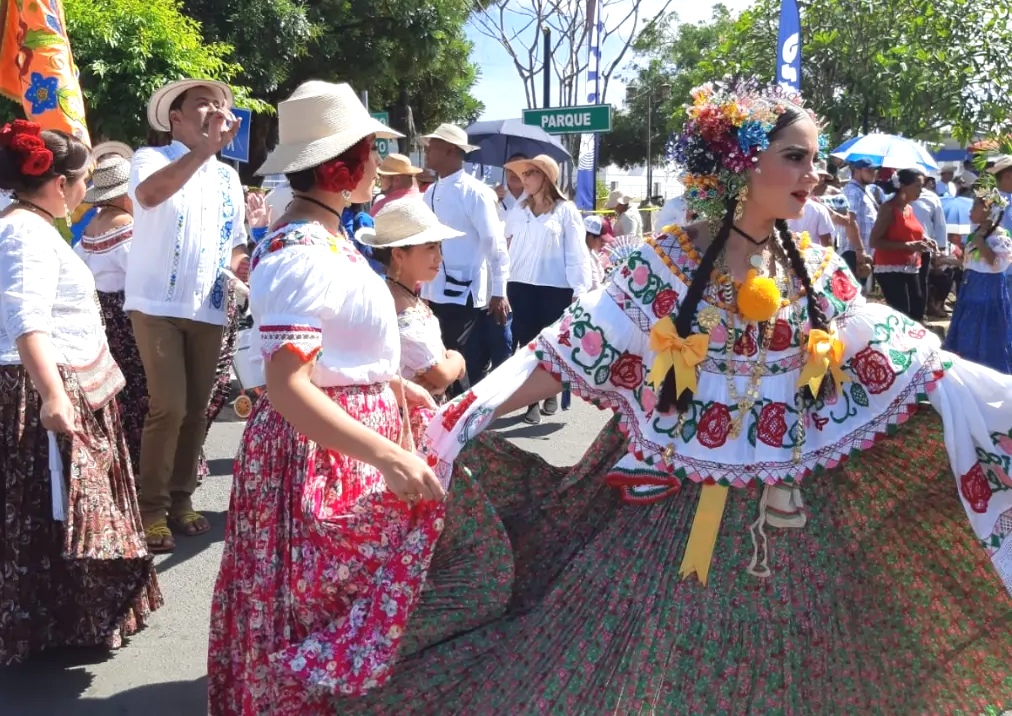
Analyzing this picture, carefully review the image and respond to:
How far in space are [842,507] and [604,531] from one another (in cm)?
68

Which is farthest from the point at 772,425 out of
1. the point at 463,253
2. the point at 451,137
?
the point at 451,137

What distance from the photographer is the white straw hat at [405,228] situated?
4000 mm

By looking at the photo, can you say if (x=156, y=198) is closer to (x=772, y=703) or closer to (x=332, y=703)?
(x=332, y=703)

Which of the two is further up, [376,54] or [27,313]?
[376,54]

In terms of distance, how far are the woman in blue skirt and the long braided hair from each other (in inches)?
245

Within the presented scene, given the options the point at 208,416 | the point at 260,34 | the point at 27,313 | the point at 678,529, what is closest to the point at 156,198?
the point at 27,313

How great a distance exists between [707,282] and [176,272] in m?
2.54

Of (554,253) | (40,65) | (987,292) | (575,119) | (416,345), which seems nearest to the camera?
(416,345)

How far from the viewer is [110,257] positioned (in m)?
5.28

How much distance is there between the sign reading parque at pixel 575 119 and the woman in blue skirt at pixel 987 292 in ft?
20.0

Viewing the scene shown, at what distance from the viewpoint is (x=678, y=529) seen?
3010 mm

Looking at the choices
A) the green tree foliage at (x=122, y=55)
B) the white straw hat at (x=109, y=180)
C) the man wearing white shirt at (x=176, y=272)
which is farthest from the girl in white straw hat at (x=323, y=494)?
the green tree foliage at (x=122, y=55)

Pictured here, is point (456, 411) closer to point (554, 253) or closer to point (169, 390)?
point (169, 390)

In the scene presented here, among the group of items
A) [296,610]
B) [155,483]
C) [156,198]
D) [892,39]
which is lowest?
[155,483]
